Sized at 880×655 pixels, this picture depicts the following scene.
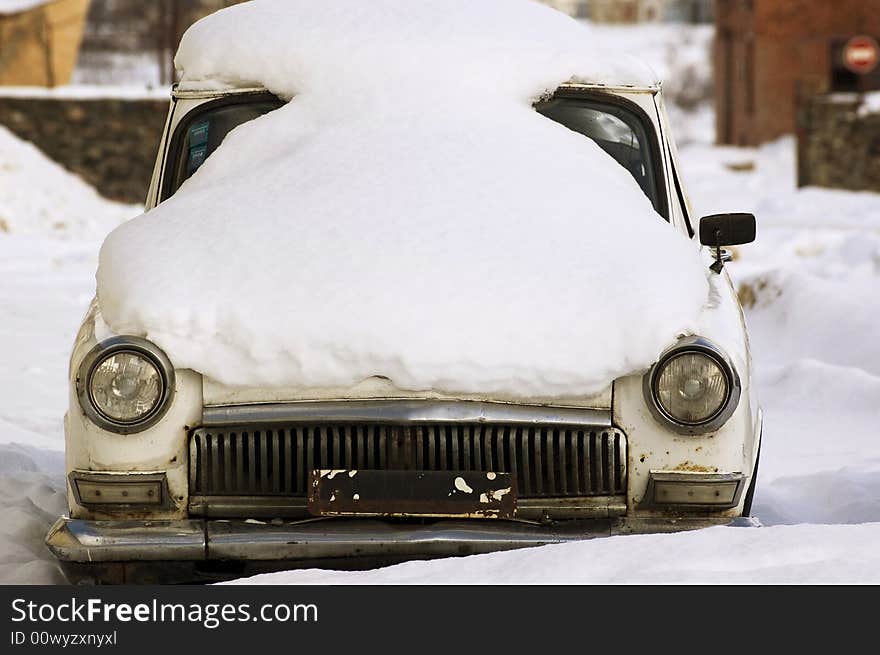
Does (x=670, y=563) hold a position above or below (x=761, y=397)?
above

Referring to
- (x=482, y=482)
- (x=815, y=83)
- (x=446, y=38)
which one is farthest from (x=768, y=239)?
(x=482, y=482)

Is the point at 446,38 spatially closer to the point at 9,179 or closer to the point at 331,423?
the point at 331,423

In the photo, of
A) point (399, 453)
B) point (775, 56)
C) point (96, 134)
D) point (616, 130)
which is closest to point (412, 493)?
point (399, 453)

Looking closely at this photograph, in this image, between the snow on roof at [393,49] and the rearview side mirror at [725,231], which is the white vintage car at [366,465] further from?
the snow on roof at [393,49]

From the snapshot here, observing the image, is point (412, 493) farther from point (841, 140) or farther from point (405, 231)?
point (841, 140)

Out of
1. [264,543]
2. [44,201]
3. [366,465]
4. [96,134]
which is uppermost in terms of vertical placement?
[366,465]

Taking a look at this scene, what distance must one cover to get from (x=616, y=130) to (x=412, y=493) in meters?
1.66

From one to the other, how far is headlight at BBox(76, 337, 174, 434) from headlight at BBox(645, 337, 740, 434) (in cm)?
120

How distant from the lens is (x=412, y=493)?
12.3ft

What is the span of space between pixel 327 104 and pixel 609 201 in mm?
924

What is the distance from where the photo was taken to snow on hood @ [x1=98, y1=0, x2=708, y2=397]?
3.80 meters

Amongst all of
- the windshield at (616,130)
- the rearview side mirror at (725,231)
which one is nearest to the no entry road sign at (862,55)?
the windshield at (616,130)

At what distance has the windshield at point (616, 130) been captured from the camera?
4.84m

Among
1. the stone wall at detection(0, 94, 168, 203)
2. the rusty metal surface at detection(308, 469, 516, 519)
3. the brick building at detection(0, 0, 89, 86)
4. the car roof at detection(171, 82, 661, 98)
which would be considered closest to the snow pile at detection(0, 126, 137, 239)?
the stone wall at detection(0, 94, 168, 203)
